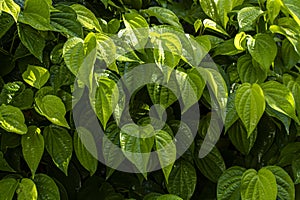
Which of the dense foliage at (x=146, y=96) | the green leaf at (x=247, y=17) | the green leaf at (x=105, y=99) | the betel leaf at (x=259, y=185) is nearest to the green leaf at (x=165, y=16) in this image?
the dense foliage at (x=146, y=96)

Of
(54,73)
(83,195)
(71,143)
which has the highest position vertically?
(54,73)

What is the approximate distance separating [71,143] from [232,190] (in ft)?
1.06

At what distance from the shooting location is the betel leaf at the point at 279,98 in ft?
3.20

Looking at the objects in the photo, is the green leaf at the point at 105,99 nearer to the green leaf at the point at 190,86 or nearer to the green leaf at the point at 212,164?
the green leaf at the point at 190,86

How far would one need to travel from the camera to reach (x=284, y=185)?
1039mm

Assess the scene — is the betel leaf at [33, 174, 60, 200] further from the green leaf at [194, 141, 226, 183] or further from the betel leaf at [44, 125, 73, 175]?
the green leaf at [194, 141, 226, 183]

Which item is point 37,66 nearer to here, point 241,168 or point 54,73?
point 54,73

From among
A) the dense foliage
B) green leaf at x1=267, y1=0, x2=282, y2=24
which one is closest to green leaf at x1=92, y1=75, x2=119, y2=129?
the dense foliage

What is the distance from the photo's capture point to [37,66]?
96 cm

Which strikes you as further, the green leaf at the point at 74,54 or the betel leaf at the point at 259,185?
the betel leaf at the point at 259,185

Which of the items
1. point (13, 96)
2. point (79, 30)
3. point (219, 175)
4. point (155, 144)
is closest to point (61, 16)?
point (79, 30)

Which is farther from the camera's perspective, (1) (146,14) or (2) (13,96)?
(1) (146,14)

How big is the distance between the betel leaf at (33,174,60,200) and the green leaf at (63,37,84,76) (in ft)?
0.73

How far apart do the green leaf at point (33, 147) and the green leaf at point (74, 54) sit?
5.8 inches
